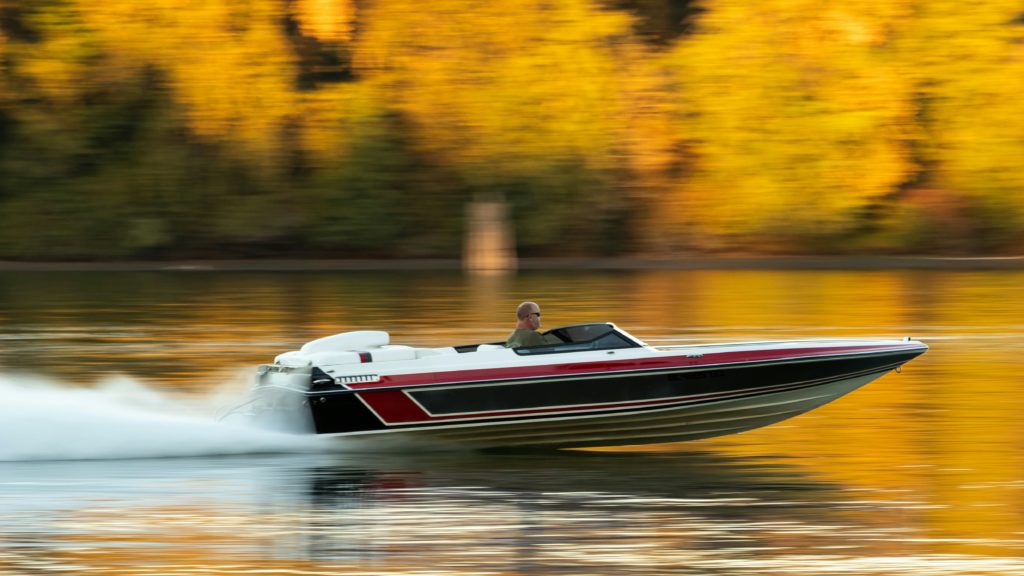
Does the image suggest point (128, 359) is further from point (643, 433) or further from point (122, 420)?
point (643, 433)

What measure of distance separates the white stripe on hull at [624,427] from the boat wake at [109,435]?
2.62 ft

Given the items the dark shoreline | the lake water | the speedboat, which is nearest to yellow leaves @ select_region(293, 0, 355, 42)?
the dark shoreline

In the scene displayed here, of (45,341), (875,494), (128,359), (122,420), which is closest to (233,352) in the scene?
(128,359)

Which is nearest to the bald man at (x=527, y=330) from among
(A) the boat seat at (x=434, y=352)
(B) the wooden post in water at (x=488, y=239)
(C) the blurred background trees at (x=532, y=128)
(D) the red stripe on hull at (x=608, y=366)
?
(D) the red stripe on hull at (x=608, y=366)

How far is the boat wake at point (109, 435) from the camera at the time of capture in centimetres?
1231

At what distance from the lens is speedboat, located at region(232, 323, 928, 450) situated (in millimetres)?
12016

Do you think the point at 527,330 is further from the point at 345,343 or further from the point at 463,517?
the point at 463,517

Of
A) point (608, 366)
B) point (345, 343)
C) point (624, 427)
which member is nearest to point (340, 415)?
point (345, 343)

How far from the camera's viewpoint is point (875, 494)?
11.0 meters

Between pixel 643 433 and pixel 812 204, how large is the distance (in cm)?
3350

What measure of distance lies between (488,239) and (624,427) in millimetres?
30806

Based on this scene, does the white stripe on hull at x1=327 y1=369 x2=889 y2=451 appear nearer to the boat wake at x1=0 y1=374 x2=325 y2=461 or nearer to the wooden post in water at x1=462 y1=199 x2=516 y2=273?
the boat wake at x1=0 y1=374 x2=325 y2=461

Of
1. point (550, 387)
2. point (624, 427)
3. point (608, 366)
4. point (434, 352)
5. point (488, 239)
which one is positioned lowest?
point (624, 427)

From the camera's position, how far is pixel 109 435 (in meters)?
12.5
